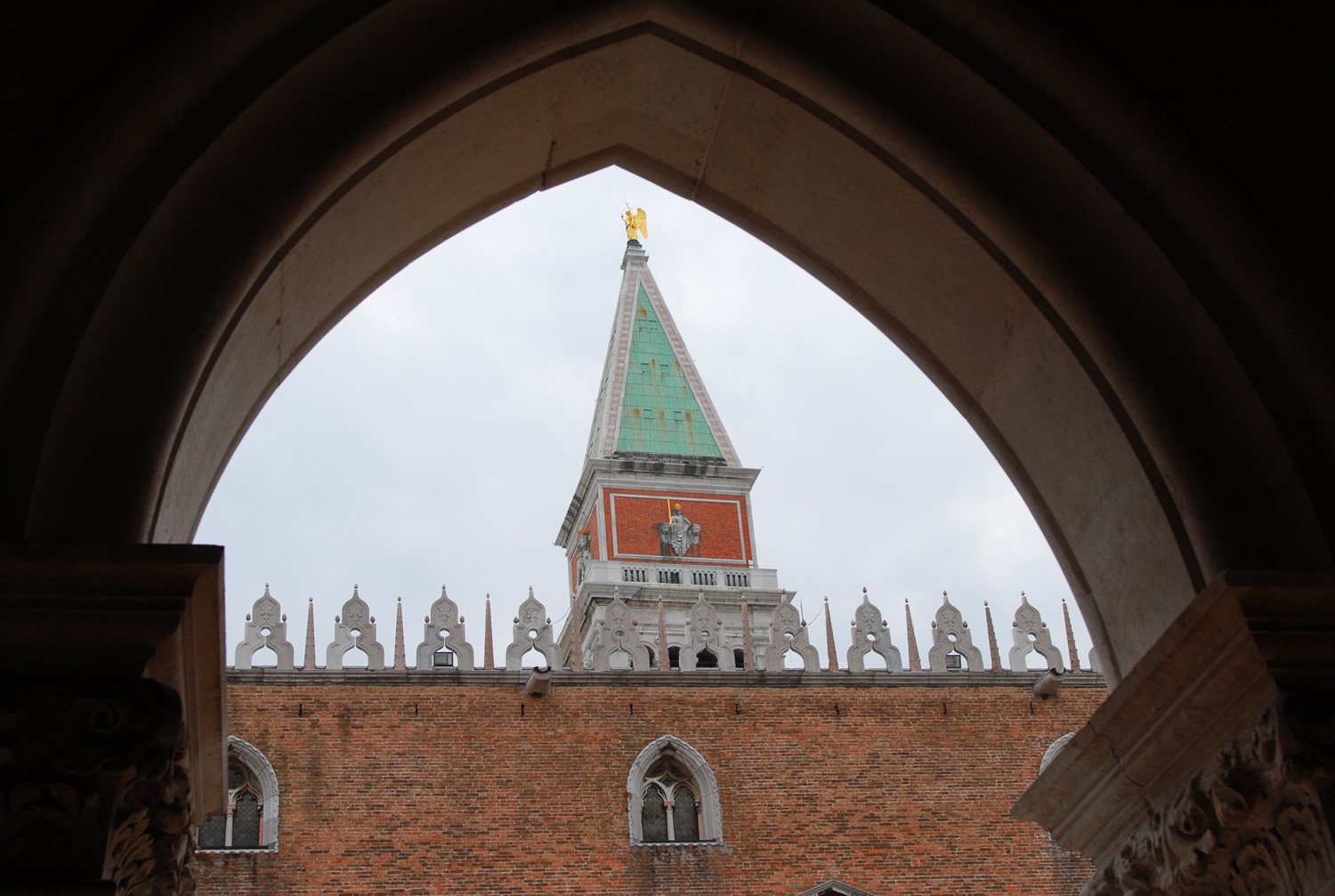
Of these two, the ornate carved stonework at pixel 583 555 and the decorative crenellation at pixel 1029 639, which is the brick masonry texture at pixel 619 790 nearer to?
the decorative crenellation at pixel 1029 639

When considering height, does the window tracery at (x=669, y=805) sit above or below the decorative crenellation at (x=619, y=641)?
below

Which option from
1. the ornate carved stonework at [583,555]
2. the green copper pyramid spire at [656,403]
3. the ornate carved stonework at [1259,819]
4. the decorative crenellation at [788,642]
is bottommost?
the ornate carved stonework at [1259,819]

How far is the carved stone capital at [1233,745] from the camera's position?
7.08ft

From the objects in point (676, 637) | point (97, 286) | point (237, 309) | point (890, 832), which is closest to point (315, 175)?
point (237, 309)

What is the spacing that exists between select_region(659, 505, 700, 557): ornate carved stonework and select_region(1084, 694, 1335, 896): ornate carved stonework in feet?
110

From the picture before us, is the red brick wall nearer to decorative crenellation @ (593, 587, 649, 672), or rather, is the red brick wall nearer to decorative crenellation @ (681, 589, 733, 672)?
decorative crenellation @ (681, 589, 733, 672)

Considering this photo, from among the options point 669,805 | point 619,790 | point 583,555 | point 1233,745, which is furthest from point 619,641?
point 583,555

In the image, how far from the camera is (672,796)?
1515 centimetres

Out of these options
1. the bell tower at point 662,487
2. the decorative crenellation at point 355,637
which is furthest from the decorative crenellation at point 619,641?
the bell tower at point 662,487

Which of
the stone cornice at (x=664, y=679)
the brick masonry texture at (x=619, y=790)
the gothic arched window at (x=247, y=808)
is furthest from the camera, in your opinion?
the stone cornice at (x=664, y=679)

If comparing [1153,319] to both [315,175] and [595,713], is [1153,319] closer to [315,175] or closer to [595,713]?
[315,175]

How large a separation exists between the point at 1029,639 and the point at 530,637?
19.8 feet

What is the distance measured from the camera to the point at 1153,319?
8.54 ft

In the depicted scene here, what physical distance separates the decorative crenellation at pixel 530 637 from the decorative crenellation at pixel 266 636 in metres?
2.45
